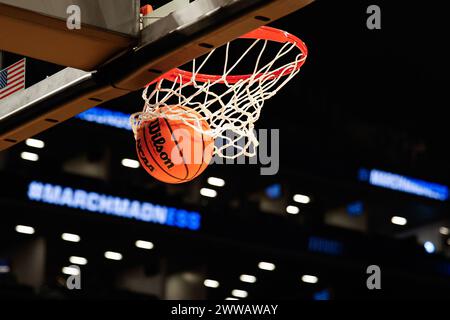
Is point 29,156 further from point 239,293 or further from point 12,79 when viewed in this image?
point 12,79

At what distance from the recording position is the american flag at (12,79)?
11.8ft

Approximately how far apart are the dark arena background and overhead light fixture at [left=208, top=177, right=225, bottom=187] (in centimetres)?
3

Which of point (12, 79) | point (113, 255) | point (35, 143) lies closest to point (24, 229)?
point (35, 143)

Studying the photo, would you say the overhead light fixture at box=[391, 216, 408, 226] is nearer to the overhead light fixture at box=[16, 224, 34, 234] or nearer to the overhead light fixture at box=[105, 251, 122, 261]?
the overhead light fixture at box=[105, 251, 122, 261]

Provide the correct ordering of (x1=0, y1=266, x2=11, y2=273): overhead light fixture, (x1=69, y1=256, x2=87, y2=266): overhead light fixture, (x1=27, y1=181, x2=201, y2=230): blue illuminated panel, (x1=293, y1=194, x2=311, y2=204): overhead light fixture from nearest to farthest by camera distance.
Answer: (x1=0, y1=266, x2=11, y2=273): overhead light fixture → (x1=27, y1=181, x2=201, y2=230): blue illuminated panel → (x1=69, y1=256, x2=87, y2=266): overhead light fixture → (x1=293, y1=194, x2=311, y2=204): overhead light fixture

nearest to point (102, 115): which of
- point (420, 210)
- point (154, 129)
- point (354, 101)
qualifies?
point (354, 101)

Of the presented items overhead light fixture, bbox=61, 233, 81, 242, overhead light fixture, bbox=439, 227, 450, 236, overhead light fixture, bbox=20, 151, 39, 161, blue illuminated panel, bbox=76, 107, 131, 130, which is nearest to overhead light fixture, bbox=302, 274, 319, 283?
overhead light fixture, bbox=439, 227, 450, 236

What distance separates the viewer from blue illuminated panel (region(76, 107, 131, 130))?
→ 18.7 meters

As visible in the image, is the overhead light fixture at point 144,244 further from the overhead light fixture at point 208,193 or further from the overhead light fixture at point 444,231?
the overhead light fixture at point 444,231

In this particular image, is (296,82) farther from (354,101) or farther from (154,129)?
(154,129)

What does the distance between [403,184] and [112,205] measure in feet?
22.7

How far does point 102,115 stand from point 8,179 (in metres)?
2.75

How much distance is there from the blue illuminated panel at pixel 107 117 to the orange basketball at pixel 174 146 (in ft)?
47.1

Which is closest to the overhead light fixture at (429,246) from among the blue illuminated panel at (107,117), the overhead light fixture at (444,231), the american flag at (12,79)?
the overhead light fixture at (444,231)
